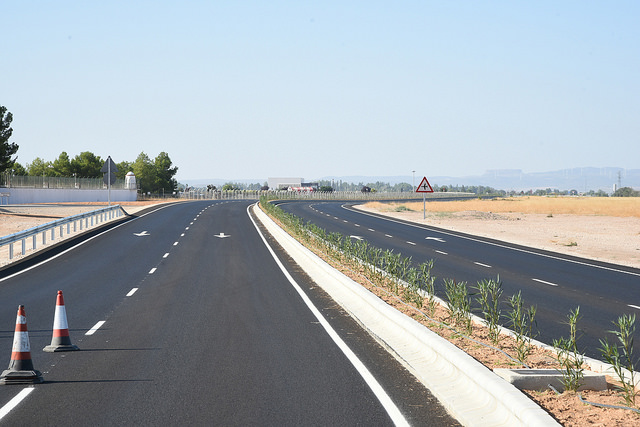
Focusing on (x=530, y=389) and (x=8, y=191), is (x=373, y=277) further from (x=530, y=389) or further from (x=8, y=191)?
(x=8, y=191)

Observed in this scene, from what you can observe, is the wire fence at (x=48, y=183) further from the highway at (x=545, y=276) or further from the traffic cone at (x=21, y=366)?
the traffic cone at (x=21, y=366)

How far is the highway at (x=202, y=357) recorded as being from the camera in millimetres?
6699

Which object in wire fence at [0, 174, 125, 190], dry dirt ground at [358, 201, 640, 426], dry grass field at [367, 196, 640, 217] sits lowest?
dry grass field at [367, 196, 640, 217]

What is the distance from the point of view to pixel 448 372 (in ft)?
25.3

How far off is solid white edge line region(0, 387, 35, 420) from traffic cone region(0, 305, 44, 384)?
240 mm

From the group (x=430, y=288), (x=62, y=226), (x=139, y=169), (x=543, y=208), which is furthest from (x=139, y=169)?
(x=430, y=288)

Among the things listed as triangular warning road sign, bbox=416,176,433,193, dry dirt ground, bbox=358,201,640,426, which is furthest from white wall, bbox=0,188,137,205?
triangular warning road sign, bbox=416,176,433,193

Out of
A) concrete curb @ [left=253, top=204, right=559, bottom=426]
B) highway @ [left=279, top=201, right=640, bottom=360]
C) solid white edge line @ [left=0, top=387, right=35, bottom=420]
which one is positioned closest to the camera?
concrete curb @ [left=253, top=204, right=559, bottom=426]

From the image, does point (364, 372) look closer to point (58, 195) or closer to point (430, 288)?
point (430, 288)

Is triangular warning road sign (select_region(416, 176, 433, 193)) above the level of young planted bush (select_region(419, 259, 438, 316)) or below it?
above

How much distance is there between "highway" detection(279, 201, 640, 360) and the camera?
12438mm

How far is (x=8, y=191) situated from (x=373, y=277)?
6513cm

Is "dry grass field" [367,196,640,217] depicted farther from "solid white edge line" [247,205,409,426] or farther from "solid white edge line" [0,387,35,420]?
"solid white edge line" [0,387,35,420]

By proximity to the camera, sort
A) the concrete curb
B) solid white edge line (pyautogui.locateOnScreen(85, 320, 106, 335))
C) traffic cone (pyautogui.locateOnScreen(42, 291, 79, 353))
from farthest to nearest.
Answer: solid white edge line (pyautogui.locateOnScreen(85, 320, 106, 335)) < traffic cone (pyautogui.locateOnScreen(42, 291, 79, 353)) < the concrete curb
